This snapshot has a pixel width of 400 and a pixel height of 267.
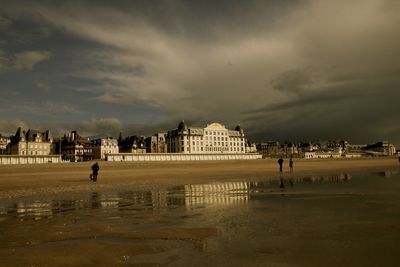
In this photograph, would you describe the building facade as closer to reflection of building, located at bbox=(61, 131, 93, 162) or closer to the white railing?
reflection of building, located at bbox=(61, 131, 93, 162)

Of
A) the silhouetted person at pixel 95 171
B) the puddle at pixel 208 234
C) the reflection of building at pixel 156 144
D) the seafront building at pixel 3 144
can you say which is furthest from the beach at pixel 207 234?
the reflection of building at pixel 156 144

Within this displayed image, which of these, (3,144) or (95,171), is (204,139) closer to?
(3,144)

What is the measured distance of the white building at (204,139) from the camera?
155625 mm

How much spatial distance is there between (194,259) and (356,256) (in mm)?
3405

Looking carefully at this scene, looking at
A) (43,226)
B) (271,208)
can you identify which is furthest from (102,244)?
(271,208)

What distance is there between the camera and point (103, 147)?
15200cm

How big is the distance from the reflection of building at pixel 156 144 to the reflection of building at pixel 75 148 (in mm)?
27972

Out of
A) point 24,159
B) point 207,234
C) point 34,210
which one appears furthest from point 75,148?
point 207,234

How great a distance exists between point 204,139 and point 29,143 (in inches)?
2838

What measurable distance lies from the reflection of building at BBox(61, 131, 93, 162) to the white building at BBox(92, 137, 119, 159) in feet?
8.51

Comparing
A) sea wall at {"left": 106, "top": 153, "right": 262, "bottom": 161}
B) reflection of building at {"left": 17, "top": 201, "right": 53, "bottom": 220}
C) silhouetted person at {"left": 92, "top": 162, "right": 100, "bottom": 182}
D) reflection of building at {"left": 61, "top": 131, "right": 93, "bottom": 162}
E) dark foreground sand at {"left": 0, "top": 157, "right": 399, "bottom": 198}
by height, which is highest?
reflection of building at {"left": 61, "top": 131, "right": 93, "bottom": 162}

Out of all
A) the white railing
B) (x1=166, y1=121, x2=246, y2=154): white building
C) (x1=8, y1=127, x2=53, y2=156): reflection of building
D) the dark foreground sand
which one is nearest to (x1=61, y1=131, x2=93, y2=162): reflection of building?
(x1=8, y1=127, x2=53, y2=156): reflection of building

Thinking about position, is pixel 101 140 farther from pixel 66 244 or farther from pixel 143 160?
pixel 66 244

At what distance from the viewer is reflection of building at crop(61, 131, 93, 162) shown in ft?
489
